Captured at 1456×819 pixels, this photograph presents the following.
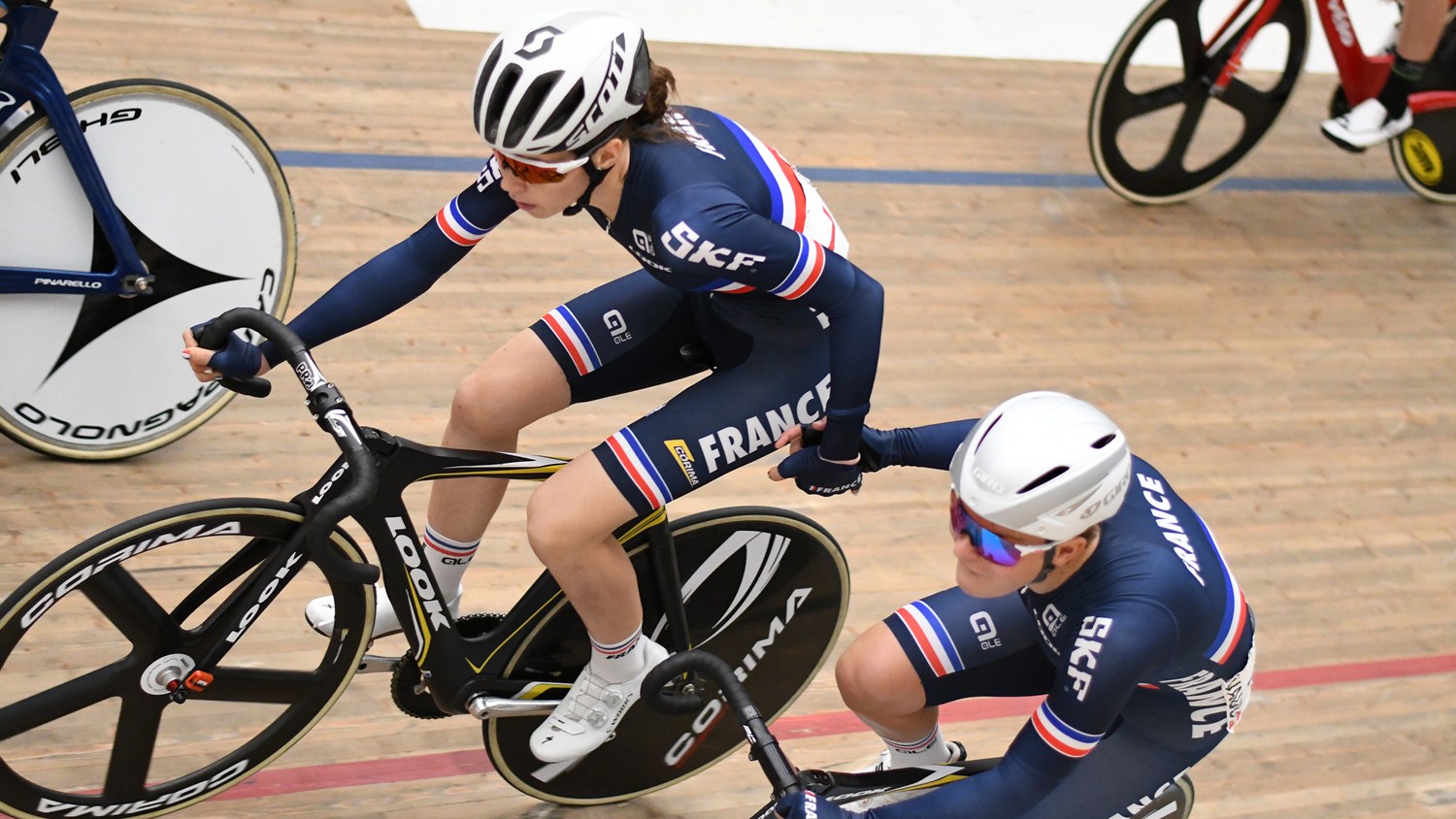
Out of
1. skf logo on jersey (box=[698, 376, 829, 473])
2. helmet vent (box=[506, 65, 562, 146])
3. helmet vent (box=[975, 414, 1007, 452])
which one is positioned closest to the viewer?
helmet vent (box=[975, 414, 1007, 452])

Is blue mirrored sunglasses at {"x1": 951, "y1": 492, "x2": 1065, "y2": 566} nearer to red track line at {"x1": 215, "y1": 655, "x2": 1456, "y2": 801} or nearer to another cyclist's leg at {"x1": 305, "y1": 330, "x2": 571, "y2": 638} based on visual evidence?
another cyclist's leg at {"x1": 305, "y1": 330, "x2": 571, "y2": 638}

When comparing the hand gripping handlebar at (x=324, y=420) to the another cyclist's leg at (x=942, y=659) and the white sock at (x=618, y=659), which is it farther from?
the another cyclist's leg at (x=942, y=659)

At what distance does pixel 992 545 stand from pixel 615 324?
2.94 ft

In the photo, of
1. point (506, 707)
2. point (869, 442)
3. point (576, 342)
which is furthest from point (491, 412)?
point (869, 442)

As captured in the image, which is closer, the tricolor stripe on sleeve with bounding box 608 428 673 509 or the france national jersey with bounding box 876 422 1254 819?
the france national jersey with bounding box 876 422 1254 819

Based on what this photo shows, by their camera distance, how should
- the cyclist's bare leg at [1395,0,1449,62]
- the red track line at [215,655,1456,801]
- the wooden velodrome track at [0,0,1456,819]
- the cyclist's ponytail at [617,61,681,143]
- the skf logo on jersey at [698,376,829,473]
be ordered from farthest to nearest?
the cyclist's bare leg at [1395,0,1449,62]
the wooden velodrome track at [0,0,1456,819]
the red track line at [215,655,1456,801]
the skf logo on jersey at [698,376,829,473]
the cyclist's ponytail at [617,61,681,143]

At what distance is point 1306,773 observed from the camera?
11.4 feet

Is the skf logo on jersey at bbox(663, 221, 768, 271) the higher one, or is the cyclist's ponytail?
the cyclist's ponytail

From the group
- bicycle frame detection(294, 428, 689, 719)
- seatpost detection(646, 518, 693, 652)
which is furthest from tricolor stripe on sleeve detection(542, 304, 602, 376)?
seatpost detection(646, 518, 693, 652)

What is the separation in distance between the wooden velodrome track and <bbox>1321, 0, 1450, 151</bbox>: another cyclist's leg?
0.40 meters

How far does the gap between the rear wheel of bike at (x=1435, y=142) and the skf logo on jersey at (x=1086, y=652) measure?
4.59 m

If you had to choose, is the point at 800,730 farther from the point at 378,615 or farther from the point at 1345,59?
the point at 1345,59

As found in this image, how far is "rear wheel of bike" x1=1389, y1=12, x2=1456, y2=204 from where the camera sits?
19.4 feet

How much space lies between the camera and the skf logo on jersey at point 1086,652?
6.84ft
